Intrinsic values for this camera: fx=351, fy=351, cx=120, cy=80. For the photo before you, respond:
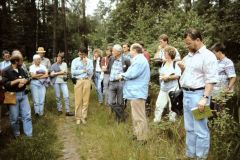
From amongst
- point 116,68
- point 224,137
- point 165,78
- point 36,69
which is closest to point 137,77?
point 165,78

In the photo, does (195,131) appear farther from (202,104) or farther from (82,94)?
(82,94)

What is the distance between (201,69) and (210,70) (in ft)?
0.47

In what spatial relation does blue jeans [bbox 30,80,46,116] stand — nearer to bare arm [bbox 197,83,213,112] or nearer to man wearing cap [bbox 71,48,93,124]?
man wearing cap [bbox 71,48,93,124]

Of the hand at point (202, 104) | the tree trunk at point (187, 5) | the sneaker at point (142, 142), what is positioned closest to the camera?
the hand at point (202, 104)

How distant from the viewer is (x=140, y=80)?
24.5 feet

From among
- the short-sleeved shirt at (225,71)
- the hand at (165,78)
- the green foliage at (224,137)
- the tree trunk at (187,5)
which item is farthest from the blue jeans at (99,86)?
the green foliage at (224,137)

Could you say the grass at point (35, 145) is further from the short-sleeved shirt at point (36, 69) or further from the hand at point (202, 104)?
the hand at point (202, 104)

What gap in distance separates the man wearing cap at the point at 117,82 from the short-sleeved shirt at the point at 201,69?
3.74 m

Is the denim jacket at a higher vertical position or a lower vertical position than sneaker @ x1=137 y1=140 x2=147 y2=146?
higher

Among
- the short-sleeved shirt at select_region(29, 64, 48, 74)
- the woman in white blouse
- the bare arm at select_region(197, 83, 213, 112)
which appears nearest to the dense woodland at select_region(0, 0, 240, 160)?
the woman in white blouse

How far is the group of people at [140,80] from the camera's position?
5305 millimetres

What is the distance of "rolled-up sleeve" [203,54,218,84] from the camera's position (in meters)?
5.14

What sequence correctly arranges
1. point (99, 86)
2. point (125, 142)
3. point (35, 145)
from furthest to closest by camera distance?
point (99, 86) < point (35, 145) < point (125, 142)

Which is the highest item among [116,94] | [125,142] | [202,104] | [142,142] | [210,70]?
[210,70]
